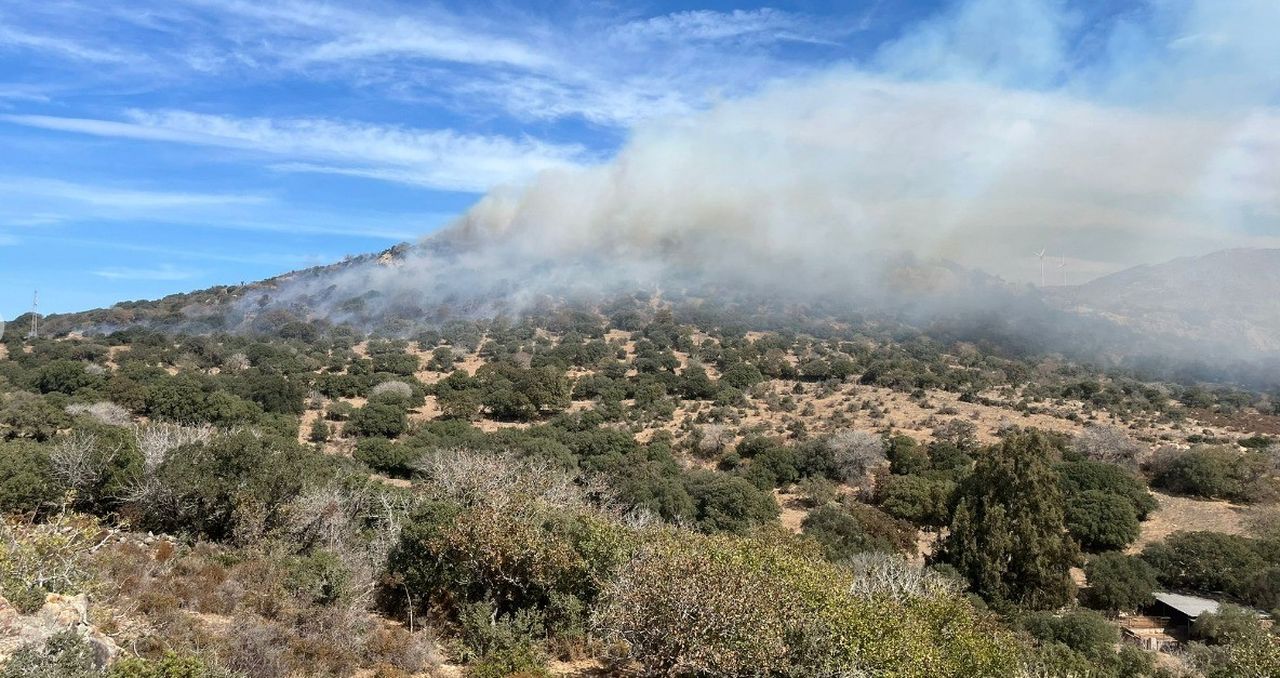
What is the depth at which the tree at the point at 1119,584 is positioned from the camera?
27828 millimetres

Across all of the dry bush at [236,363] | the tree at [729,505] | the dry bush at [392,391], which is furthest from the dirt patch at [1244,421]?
the dry bush at [236,363]

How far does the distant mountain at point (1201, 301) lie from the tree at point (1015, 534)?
99.2 m

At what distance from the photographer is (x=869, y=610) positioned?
42.5ft

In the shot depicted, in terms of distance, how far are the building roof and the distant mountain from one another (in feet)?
315

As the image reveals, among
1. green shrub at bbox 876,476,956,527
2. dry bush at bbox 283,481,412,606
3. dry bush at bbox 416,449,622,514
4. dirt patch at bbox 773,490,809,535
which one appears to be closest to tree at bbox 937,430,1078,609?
green shrub at bbox 876,476,956,527

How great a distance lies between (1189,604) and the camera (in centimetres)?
2772

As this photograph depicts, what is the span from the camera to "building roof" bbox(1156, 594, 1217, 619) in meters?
26.7

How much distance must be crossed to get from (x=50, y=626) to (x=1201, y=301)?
542 ft

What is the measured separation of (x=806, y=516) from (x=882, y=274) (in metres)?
108

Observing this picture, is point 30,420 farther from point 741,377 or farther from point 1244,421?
point 1244,421

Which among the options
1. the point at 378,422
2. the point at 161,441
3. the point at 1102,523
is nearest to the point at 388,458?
the point at 378,422

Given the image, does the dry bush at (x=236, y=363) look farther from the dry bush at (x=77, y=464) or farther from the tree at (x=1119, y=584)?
the tree at (x=1119, y=584)

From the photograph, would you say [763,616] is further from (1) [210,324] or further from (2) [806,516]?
(1) [210,324]

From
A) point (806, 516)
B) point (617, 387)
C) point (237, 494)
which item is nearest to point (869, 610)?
point (237, 494)
